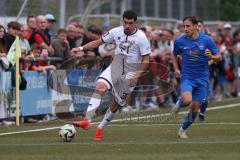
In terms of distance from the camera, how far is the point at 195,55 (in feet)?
56.1

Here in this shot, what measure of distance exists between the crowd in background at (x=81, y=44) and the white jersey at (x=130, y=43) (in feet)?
10.1

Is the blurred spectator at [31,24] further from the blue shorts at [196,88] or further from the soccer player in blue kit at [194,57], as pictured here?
the blue shorts at [196,88]

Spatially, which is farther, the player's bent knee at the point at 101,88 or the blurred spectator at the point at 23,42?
the blurred spectator at the point at 23,42

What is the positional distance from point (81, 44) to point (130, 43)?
684 cm

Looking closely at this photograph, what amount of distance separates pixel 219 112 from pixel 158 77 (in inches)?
103

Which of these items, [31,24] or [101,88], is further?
[31,24]

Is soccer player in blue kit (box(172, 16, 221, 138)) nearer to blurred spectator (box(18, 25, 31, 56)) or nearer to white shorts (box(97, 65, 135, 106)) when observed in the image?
white shorts (box(97, 65, 135, 106))

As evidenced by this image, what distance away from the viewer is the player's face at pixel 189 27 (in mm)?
16625

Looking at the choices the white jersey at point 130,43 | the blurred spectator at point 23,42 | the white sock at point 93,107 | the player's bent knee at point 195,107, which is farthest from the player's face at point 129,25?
the blurred spectator at point 23,42

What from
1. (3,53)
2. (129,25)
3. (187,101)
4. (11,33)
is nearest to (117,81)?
(129,25)

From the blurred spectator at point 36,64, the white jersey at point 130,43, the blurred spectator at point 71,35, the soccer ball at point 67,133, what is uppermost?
the white jersey at point 130,43

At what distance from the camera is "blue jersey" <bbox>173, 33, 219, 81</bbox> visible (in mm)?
16953

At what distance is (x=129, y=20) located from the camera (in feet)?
53.3

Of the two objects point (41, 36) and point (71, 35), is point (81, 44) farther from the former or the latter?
point (41, 36)
